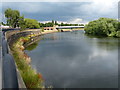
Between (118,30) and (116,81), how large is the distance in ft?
178

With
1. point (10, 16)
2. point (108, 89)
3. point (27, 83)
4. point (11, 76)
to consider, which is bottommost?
point (108, 89)

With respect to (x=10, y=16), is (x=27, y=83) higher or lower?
lower

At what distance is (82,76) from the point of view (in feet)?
47.8

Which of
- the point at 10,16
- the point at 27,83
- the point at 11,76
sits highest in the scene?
the point at 10,16

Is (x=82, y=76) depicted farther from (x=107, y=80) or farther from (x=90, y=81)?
(x=107, y=80)

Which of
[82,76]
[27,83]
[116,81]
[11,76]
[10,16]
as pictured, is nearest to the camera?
[11,76]

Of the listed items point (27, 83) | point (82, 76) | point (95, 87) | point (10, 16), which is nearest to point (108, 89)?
point (95, 87)

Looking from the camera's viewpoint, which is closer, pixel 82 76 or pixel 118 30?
pixel 82 76

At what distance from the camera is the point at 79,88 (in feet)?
39.2

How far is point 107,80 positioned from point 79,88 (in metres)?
3.37

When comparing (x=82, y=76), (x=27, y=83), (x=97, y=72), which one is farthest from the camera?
(x=97, y=72)

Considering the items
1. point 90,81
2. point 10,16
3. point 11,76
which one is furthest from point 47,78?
point 10,16

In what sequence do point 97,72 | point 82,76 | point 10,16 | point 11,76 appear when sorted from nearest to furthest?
1. point 11,76
2. point 82,76
3. point 97,72
4. point 10,16

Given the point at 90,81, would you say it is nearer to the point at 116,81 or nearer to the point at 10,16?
the point at 116,81
